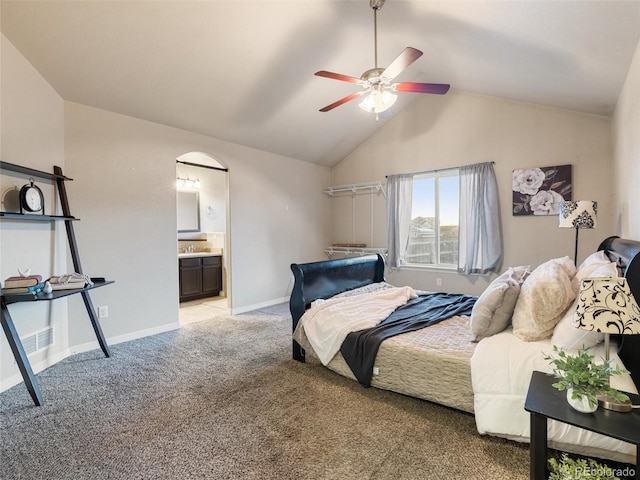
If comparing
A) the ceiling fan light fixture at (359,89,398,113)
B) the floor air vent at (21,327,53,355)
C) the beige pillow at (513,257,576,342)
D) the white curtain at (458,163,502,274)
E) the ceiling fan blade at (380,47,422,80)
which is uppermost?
the ceiling fan blade at (380,47,422,80)

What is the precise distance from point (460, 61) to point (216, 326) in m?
4.48

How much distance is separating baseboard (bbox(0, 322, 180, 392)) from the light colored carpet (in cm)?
9

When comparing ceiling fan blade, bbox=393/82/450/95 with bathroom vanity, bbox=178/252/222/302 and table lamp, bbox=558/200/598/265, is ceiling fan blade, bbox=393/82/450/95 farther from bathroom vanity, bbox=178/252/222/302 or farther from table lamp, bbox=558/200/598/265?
bathroom vanity, bbox=178/252/222/302

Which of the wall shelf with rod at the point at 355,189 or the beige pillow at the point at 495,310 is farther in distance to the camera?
the wall shelf with rod at the point at 355,189

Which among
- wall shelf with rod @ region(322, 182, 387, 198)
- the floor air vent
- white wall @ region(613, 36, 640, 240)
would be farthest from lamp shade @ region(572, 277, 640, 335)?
wall shelf with rod @ region(322, 182, 387, 198)

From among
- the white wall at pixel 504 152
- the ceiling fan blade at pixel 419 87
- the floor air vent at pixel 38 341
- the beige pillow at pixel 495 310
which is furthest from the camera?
the white wall at pixel 504 152

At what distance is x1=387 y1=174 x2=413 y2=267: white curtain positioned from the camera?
547 cm

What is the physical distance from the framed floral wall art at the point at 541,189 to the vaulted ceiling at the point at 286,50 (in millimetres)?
801

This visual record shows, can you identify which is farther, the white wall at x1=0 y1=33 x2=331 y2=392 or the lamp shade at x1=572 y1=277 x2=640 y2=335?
the white wall at x1=0 y1=33 x2=331 y2=392

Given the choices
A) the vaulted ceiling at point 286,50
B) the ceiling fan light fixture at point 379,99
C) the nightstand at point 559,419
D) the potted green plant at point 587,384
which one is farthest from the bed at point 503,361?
the ceiling fan light fixture at point 379,99

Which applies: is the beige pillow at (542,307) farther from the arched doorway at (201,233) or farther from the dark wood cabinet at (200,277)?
the dark wood cabinet at (200,277)

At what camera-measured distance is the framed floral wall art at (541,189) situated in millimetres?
4117

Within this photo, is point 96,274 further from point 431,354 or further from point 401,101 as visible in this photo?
point 401,101

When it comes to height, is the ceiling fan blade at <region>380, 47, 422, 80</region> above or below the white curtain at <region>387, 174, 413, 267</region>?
above
